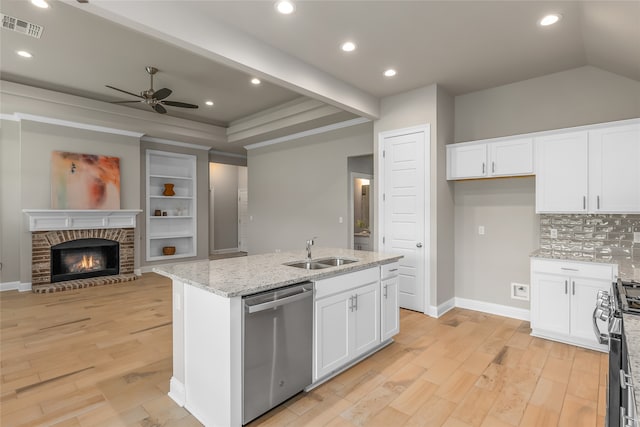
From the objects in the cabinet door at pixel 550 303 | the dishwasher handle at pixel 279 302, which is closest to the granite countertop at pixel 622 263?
the cabinet door at pixel 550 303

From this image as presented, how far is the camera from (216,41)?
277 cm

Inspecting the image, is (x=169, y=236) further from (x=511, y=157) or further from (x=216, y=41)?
(x=511, y=157)

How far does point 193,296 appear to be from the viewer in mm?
2164

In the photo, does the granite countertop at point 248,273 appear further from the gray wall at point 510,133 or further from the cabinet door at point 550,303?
the gray wall at point 510,133

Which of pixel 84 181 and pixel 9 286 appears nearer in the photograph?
pixel 9 286

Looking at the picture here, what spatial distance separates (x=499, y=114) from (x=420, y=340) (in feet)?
9.73

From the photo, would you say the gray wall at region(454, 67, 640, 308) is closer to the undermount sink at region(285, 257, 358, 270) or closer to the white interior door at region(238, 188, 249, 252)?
the undermount sink at region(285, 257, 358, 270)

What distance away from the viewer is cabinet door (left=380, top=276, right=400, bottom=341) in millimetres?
3088

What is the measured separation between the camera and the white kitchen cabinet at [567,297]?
3066 millimetres

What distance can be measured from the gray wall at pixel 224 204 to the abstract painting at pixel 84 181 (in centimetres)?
382

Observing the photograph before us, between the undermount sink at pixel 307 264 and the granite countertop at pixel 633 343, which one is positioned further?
the undermount sink at pixel 307 264

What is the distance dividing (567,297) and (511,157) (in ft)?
5.24

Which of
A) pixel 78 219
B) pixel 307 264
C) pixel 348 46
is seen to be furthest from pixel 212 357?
pixel 78 219

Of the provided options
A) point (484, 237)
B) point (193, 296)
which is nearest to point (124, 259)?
point (193, 296)
